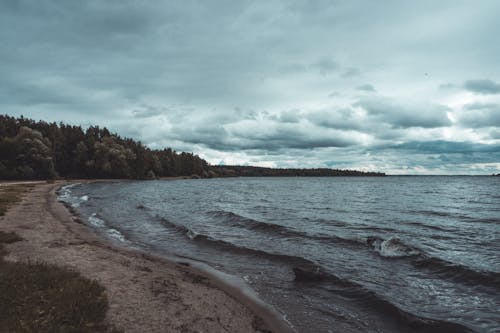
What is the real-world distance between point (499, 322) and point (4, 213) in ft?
113

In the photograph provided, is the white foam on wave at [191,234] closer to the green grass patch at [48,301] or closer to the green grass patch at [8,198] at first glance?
the green grass patch at [48,301]

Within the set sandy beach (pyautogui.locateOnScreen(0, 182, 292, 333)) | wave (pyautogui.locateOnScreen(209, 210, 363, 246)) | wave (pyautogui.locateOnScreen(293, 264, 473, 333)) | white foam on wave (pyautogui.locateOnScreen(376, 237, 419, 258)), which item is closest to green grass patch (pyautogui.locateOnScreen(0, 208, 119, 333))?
sandy beach (pyautogui.locateOnScreen(0, 182, 292, 333))

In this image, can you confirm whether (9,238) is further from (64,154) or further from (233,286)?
(64,154)

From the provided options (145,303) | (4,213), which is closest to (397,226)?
(145,303)

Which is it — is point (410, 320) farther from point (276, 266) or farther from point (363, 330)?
point (276, 266)

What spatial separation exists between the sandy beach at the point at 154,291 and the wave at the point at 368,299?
11.6ft

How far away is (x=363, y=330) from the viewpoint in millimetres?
9852

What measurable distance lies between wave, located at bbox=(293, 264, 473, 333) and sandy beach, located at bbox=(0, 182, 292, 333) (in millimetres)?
3542

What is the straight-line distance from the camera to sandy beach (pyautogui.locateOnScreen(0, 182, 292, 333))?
29.5 feet

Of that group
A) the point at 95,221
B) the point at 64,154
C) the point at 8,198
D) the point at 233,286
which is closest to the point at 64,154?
the point at 64,154

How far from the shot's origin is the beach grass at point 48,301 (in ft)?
23.7

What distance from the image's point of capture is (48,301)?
8.34 m

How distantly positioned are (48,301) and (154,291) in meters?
3.65

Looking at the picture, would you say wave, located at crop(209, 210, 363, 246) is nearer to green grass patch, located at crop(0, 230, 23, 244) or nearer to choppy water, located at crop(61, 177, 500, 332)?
choppy water, located at crop(61, 177, 500, 332)
